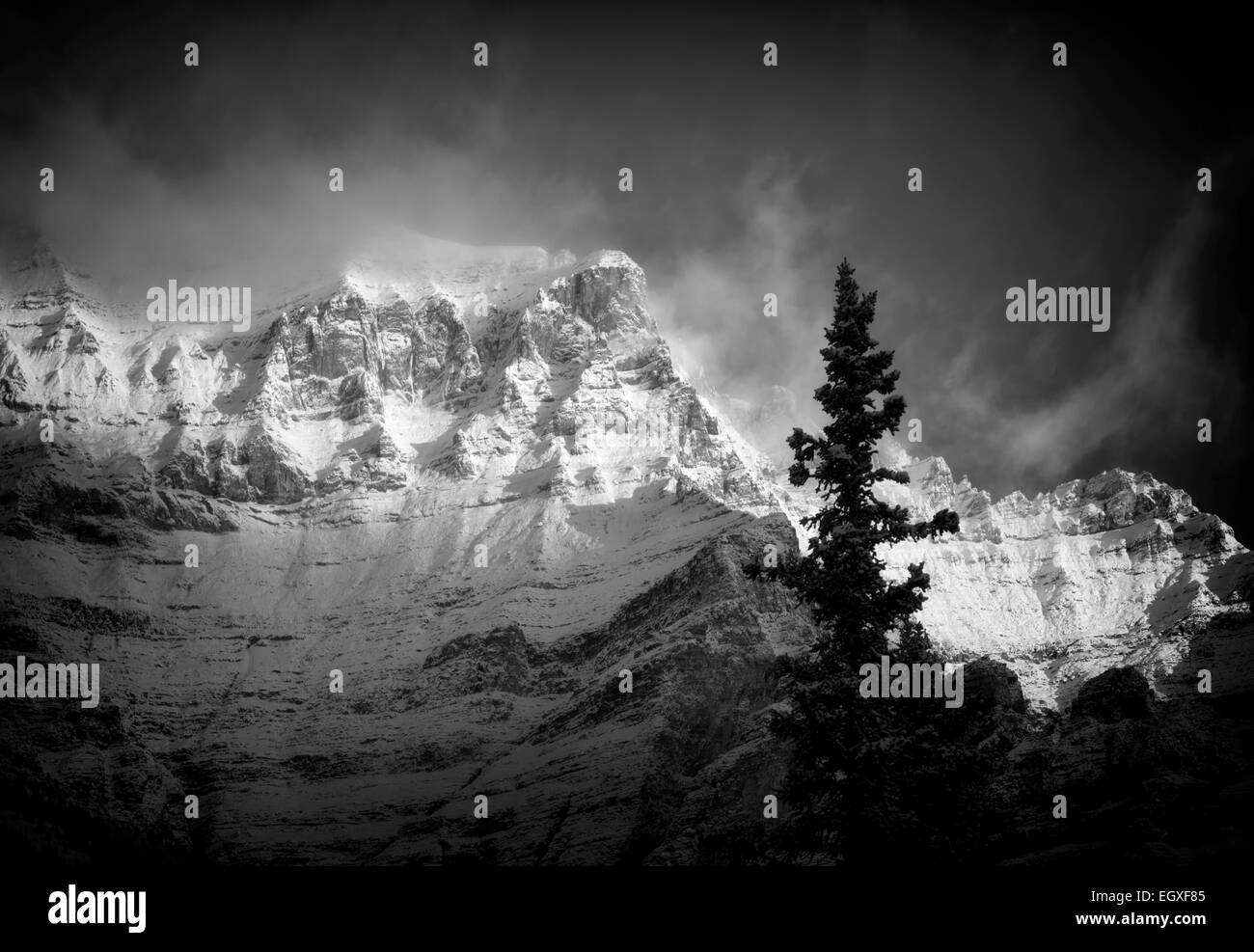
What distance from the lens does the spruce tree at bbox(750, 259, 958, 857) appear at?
24000 millimetres

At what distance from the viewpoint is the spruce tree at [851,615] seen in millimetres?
24000

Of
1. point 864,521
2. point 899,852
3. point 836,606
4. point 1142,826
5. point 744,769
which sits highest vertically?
point 864,521

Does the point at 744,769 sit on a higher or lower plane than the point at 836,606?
lower

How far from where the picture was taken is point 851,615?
83.8ft

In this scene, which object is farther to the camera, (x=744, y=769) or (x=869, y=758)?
(x=744, y=769)
